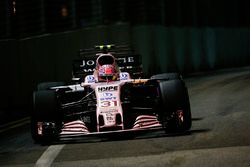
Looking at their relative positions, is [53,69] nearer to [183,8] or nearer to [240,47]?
[183,8]

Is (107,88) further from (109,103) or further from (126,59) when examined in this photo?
(126,59)

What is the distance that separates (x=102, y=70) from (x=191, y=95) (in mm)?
5146

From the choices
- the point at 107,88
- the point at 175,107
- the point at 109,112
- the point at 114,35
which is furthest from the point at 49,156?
the point at 114,35

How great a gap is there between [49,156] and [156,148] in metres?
1.36

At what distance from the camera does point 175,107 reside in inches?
378

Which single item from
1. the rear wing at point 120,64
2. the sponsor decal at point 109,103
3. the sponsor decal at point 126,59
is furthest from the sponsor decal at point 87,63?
the sponsor decal at point 109,103

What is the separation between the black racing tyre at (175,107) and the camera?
9602 millimetres

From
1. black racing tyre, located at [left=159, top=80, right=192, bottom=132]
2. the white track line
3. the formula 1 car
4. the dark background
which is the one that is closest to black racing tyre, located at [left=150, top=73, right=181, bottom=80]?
the formula 1 car

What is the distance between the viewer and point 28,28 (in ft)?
60.0

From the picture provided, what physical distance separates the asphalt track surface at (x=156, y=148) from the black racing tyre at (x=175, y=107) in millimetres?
203

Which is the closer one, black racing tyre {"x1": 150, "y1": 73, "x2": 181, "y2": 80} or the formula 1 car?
the formula 1 car

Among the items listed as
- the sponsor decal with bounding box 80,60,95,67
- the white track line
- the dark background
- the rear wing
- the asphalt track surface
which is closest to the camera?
the asphalt track surface

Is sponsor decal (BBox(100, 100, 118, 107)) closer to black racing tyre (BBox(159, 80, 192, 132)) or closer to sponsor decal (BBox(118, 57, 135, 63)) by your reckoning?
black racing tyre (BBox(159, 80, 192, 132))

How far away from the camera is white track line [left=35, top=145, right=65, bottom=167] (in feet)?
25.9
